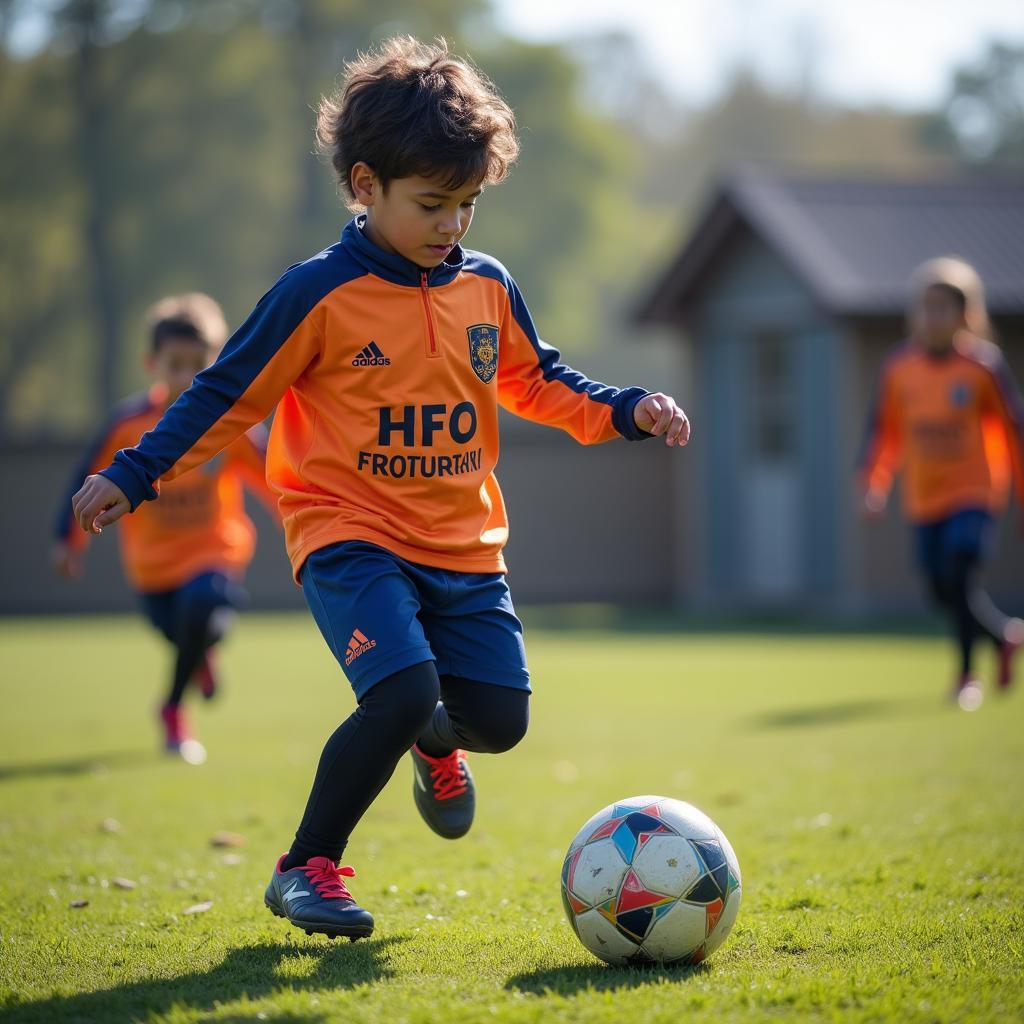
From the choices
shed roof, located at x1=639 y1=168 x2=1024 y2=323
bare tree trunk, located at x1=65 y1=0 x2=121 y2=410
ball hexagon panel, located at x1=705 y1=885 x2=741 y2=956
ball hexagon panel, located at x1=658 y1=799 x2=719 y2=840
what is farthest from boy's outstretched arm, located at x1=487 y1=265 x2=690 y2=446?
bare tree trunk, located at x1=65 y1=0 x2=121 y2=410

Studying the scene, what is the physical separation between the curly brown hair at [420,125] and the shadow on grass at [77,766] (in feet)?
13.8

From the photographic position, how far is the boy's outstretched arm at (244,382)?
12.8 ft

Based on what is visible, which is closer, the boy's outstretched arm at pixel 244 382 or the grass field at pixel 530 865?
the grass field at pixel 530 865

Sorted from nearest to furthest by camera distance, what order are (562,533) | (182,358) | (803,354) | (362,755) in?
(362,755), (182,358), (803,354), (562,533)

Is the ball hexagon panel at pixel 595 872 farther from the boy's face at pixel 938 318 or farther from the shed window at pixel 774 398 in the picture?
the shed window at pixel 774 398

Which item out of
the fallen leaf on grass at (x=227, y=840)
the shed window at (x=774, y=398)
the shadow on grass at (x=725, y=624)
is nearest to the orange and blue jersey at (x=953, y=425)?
the fallen leaf on grass at (x=227, y=840)

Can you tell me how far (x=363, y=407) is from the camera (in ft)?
13.3

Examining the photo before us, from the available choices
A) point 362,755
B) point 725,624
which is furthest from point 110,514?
point 725,624

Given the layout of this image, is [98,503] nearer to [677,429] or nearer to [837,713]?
[677,429]

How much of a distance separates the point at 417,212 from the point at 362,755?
4.47ft

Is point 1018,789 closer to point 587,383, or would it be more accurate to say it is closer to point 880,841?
point 880,841

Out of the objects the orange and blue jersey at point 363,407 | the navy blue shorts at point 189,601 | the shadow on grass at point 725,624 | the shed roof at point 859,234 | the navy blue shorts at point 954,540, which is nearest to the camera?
the orange and blue jersey at point 363,407

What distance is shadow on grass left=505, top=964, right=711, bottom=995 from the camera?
3.43 meters

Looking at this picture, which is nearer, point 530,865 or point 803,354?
point 530,865
